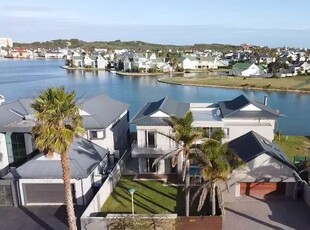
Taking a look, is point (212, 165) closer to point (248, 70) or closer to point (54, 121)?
point (54, 121)

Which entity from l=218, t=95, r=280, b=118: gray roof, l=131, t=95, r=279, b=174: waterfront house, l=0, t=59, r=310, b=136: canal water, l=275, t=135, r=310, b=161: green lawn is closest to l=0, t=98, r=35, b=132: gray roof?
l=131, t=95, r=279, b=174: waterfront house

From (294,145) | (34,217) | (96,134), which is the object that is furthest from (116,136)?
(294,145)

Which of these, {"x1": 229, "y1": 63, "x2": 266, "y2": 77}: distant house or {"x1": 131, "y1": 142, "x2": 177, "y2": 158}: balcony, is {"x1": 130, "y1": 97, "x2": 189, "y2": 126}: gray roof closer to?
{"x1": 131, "y1": 142, "x2": 177, "y2": 158}: balcony

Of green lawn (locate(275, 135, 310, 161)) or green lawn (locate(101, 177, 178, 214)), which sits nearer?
green lawn (locate(101, 177, 178, 214))

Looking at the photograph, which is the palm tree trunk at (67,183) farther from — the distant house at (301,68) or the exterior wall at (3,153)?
the distant house at (301,68)

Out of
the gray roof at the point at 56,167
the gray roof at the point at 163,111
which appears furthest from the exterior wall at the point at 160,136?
the gray roof at the point at 56,167

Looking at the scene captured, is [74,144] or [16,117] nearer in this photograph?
[74,144]

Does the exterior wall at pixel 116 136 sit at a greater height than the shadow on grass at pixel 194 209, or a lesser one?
greater
